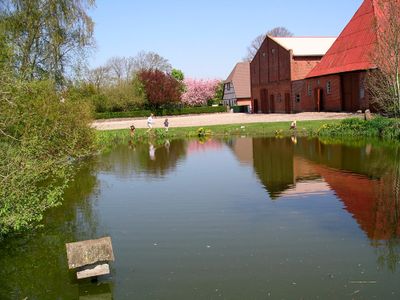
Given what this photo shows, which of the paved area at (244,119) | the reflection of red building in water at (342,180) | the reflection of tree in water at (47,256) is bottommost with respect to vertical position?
the reflection of tree in water at (47,256)

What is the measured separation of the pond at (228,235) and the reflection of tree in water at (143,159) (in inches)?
39.7

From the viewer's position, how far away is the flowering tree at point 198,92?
10325 cm

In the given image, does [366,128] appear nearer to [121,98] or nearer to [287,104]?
[287,104]

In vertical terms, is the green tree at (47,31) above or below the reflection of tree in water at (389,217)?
above

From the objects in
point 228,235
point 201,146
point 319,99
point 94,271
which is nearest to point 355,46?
point 319,99

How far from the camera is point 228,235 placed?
411 inches

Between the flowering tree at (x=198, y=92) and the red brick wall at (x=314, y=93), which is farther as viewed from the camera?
the flowering tree at (x=198, y=92)

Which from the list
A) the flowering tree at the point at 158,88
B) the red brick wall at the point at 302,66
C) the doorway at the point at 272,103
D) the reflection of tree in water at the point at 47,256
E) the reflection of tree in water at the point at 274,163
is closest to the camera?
the reflection of tree in water at the point at 47,256

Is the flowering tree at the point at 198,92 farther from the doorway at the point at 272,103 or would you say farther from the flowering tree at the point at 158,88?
the doorway at the point at 272,103

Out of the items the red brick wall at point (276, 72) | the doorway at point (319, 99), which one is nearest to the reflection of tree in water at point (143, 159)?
the doorway at point (319, 99)

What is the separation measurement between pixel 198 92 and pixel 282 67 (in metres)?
48.0

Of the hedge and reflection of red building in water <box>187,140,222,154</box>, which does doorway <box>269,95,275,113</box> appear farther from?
reflection of red building in water <box>187,140,222,154</box>

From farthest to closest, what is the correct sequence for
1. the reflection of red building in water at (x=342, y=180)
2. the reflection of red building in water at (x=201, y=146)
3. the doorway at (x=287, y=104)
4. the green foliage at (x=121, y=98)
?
the green foliage at (x=121, y=98), the doorway at (x=287, y=104), the reflection of red building in water at (x=201, y=146), the reflection of red building in water at (x=342, y=180)

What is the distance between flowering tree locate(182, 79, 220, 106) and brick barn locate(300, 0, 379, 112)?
174 ft
